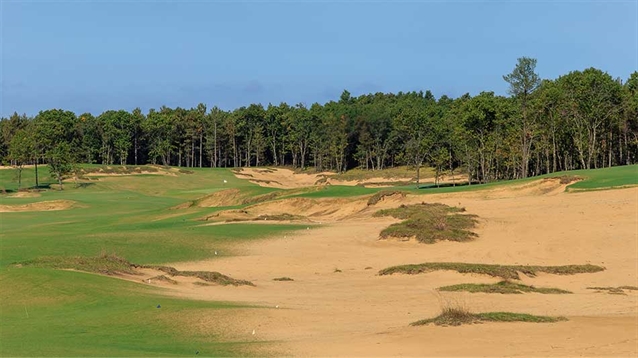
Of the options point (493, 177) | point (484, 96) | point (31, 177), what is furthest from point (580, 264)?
point (31, 177)

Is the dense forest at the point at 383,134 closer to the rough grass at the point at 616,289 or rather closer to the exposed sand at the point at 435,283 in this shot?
the exposed sand at the point at 435,283

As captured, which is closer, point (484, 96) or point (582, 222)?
point (582, 222)

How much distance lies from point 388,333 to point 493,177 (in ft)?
309

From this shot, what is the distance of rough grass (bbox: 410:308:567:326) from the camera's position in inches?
579

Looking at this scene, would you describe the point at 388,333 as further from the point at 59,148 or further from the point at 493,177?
the point at 493,177

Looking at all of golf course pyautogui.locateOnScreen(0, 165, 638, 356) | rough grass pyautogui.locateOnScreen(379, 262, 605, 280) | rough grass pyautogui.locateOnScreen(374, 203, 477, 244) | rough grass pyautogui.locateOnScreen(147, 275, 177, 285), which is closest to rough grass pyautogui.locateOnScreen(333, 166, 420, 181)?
golf course pyautogui.locateOnScreen(0, 165, 638, 356)

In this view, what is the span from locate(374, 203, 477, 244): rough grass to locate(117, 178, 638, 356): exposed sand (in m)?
0.69

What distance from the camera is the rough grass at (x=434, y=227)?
34.9m

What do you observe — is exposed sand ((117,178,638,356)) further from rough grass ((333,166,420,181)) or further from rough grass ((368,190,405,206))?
rough grass ((333,166,420,181))

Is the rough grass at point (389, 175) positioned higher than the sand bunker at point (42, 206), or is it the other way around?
the rough grass at point (389, 175)

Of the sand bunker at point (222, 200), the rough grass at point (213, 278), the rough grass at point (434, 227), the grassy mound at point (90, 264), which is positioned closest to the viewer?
the grassy mound at point (90, 264)

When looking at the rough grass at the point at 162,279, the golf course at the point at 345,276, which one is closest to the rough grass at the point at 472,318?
the golf course at the point at 345,276

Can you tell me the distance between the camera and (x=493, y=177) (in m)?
105

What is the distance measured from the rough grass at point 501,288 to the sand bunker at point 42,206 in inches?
2113
